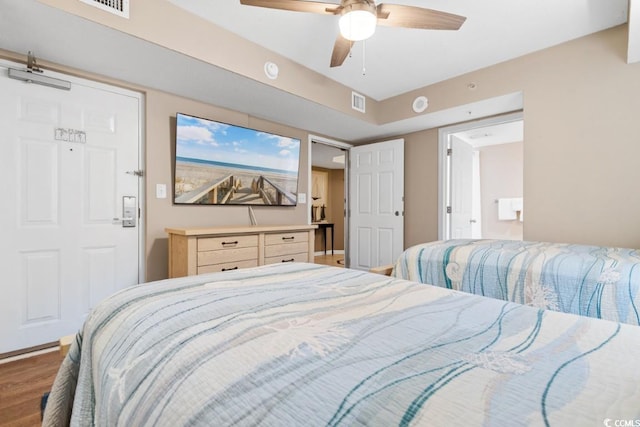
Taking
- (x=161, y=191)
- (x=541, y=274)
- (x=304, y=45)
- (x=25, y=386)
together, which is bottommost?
(x=25, y=386)

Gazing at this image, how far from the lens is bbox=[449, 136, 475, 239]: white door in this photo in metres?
3.80

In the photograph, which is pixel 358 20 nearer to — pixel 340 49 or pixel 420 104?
pixel 340 49

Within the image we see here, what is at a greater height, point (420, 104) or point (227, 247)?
point (420, 104)

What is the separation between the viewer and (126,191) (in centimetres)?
255

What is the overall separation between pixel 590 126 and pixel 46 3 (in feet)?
12.6

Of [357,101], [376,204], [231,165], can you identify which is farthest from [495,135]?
[231,165]

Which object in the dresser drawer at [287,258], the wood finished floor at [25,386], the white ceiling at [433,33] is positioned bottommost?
the wood finished floor at [25,386]

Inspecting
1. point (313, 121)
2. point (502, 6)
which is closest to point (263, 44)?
point (313, 121)

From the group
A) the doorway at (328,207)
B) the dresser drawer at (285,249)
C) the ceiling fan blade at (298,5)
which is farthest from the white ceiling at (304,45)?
the doorway at (328,207)

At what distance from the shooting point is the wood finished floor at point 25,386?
1461 mm

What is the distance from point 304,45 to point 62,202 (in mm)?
2277

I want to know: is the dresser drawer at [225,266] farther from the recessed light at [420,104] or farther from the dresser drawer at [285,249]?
the recessed light at [420,104]

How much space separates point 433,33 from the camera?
7.63 ft

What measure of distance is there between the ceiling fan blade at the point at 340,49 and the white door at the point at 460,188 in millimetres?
2226
